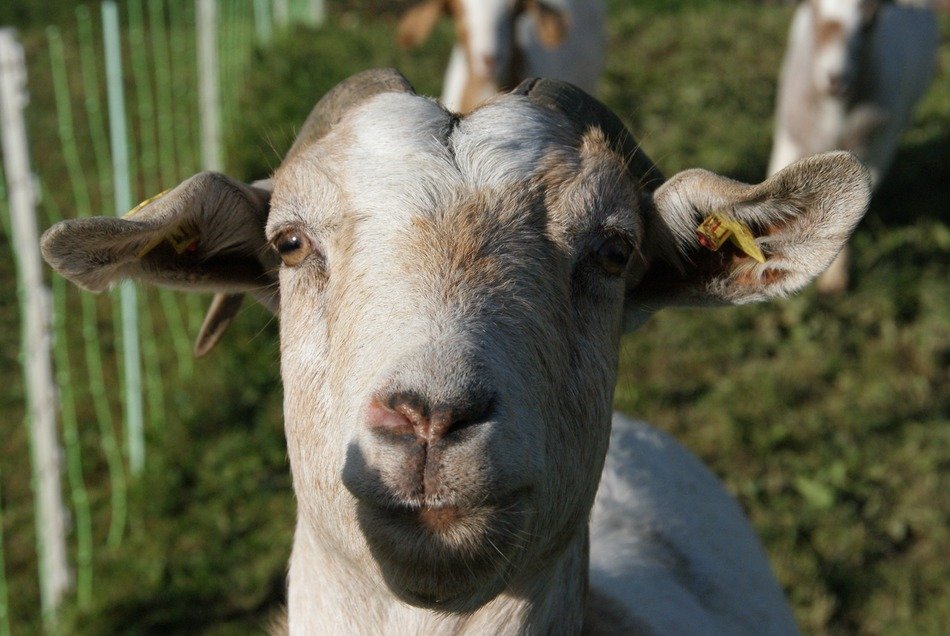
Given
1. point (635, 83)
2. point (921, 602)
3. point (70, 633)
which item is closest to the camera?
point (70, 633)

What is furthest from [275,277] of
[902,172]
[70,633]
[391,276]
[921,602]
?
[902,172]

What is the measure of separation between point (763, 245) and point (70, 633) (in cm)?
376

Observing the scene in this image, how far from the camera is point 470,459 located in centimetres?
198

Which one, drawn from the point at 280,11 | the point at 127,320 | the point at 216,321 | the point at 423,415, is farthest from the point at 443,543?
the point at 280,11

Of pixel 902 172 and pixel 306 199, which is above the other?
pixel 306 199

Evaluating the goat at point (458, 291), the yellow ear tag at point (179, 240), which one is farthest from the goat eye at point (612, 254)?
the yellow ear tag at point (179, 240)

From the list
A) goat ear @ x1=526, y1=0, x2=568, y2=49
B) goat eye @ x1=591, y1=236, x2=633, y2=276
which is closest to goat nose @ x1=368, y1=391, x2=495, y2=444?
goat eye @ x1=591, y1=236, x2=633, y2=276

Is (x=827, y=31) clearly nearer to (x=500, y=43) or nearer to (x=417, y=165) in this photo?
(x=500, y=43)

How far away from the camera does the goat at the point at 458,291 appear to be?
2.05m

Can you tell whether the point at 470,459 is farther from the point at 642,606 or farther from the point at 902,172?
the point at 902,172

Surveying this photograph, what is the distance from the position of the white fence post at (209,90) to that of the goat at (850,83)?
4.51 m

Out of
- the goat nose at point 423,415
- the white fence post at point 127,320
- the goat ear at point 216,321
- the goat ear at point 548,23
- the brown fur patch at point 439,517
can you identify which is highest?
the goat nose at point 423,415

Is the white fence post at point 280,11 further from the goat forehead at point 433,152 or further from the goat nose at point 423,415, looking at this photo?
the goat nose at point 423,415

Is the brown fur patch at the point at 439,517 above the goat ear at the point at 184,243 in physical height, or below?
below
